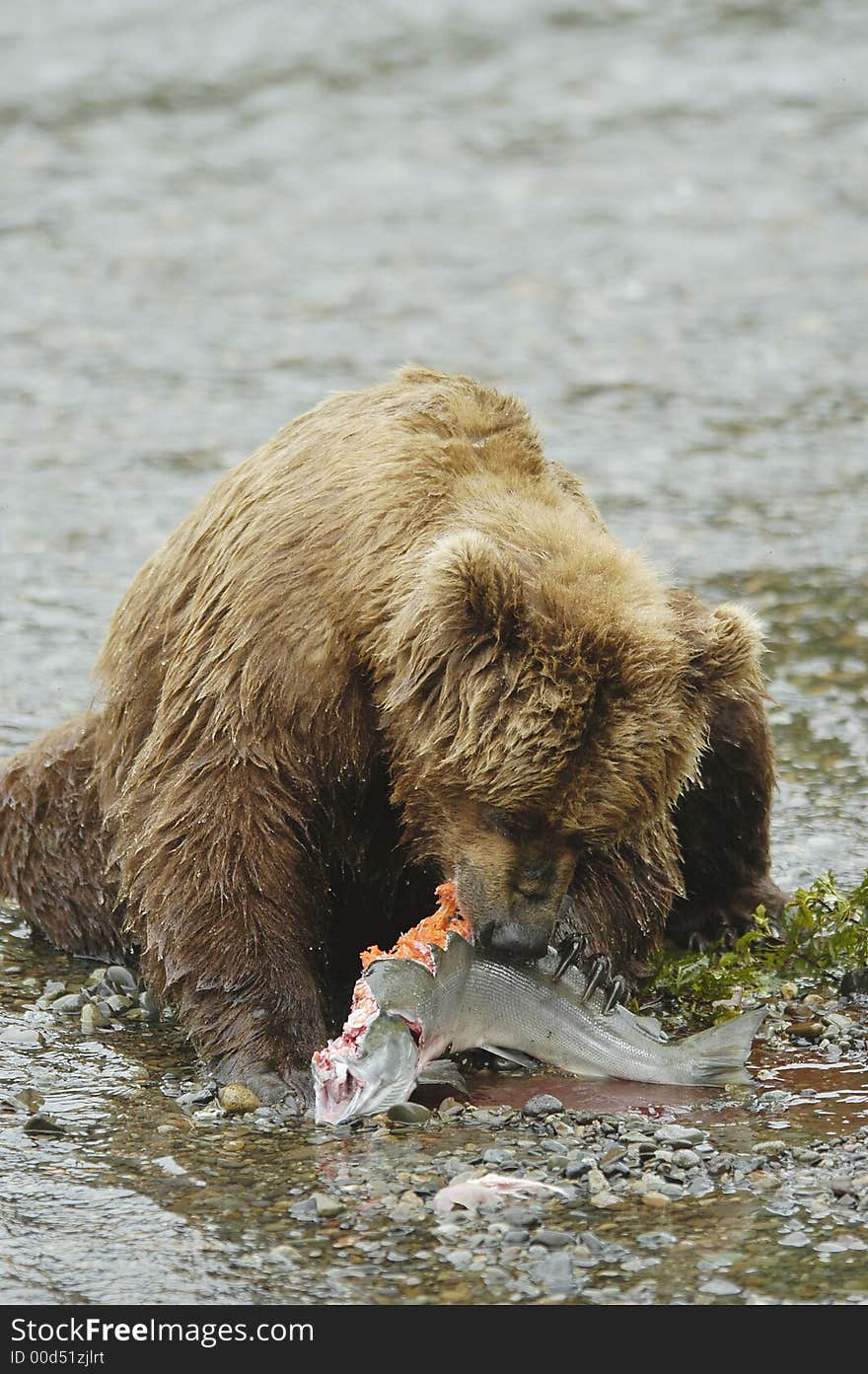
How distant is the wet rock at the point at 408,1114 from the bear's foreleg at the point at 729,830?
74.4 inches

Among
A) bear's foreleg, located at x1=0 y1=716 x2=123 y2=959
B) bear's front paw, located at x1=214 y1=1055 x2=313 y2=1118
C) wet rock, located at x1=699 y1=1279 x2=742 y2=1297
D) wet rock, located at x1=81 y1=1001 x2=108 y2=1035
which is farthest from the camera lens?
bear's foreleg, located at x1=0 y1=716 x2=123 y2=959

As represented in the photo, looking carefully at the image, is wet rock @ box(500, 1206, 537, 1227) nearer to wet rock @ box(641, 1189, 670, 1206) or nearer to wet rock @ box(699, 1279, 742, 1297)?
wet rock @ box(641, 1189, 670, 1206)

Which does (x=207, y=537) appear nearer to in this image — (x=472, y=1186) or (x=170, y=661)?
(x=170, y=661)

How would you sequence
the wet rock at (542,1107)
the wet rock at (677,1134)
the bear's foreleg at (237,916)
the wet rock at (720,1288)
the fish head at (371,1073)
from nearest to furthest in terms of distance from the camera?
the wet rock at (720,1288), the wet rock at (677,1134), the fish head at (371,1073), the wet rock at (542,1107), the bear's foreleg at (237,916)

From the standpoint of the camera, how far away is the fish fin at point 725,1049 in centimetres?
614

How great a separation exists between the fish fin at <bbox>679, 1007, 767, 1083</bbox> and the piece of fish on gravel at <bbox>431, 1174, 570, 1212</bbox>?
3.00ft

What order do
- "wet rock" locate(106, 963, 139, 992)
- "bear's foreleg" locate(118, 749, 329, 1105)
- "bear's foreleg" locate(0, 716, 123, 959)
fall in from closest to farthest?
"bear's foreleg" locate(118, 749, 329, 1105), "wet rock" locate(106, 963, 139, 992), "bear's foreleg" locate(0, 716, 123, 959)

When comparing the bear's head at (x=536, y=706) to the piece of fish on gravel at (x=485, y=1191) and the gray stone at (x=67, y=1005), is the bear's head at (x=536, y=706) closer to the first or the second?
the piece of fish on gravel at (x=485, y=1191)

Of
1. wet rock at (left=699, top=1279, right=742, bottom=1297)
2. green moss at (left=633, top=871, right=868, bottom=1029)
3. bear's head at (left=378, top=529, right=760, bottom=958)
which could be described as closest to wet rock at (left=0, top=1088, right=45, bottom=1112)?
bear's head at (left=378, top=529, right=760, bottom=958)

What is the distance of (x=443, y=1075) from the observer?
617 centimetres

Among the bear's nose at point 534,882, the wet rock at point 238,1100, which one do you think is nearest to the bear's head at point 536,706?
the bear's nose at point 534,882

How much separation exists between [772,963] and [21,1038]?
2484mm

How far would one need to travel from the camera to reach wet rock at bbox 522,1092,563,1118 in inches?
235

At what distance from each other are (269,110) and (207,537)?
14.2 m
